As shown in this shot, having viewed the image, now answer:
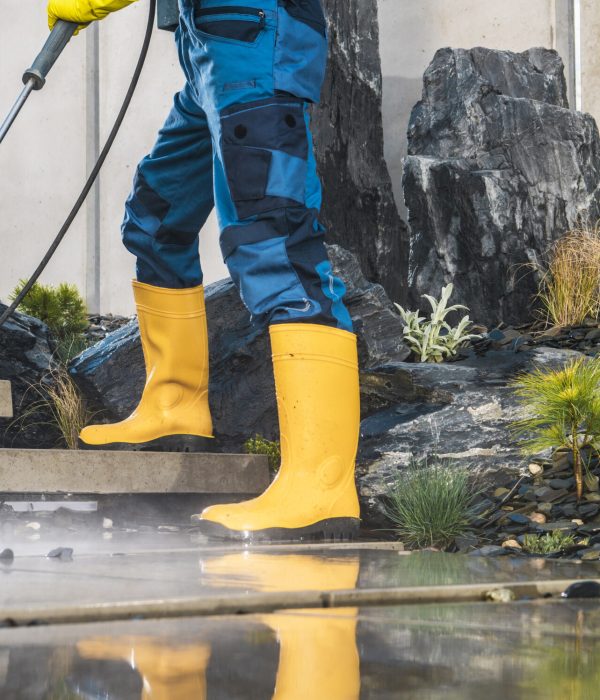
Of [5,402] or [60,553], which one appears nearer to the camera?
[60,553]

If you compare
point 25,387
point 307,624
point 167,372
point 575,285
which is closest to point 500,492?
point 167,372

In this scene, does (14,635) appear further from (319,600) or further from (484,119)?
(484,119)

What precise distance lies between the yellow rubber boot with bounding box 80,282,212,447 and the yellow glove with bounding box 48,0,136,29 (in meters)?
0.70

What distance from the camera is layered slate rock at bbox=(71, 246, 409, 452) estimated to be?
3.56m

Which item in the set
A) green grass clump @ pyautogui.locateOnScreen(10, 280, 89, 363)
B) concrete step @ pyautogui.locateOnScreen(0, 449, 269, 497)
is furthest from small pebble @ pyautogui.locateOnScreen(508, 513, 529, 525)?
A: green grass clump @ pyautogui.locateOnScreen(10, 280, 89, 363)

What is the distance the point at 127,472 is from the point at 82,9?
1165 mm

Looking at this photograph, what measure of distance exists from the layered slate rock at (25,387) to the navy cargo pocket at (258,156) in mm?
2248

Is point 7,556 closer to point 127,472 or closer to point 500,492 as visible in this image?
point 127,472

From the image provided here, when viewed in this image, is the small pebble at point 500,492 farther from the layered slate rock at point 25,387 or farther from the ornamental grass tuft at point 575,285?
the ornamental grass tuft at point 575,285

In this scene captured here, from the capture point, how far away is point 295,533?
6.92 feet

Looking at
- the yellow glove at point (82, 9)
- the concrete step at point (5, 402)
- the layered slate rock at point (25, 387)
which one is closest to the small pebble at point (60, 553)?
the concrete step at point (5, 402)

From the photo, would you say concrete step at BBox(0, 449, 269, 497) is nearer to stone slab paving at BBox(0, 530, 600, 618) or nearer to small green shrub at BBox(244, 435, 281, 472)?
stone slab paving at BBox(0, 530, 600, 618)

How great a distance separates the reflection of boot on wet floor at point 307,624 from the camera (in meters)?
0.79

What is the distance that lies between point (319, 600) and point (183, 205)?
5.28ft
